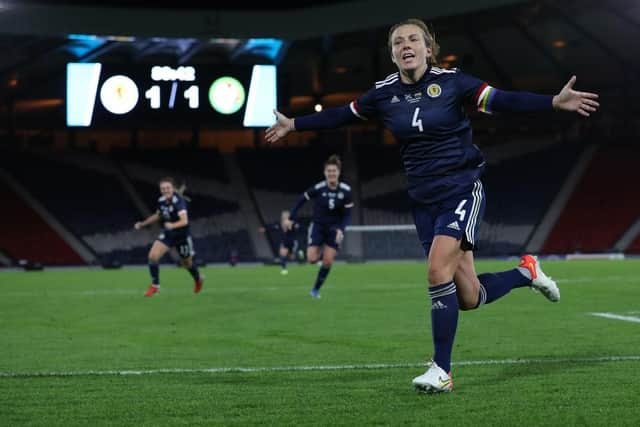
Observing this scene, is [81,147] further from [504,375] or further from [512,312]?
[504,375]

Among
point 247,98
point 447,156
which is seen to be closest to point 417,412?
point 447,156

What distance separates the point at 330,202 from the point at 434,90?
1103 centimetres

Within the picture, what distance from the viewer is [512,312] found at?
475 inches

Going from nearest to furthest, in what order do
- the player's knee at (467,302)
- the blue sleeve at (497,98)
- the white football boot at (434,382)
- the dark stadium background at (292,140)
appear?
the white football boot at (434,382) → the blue sleeve at (497,98) → the player's knee at (467,302) → the dark stadium background at (292,140)

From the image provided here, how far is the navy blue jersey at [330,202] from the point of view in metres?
17.2

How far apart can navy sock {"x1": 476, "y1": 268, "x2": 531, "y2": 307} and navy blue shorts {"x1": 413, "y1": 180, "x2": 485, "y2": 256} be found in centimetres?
65

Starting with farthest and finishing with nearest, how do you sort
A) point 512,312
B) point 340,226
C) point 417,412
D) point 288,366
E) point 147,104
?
point 147,104 → point 340,226 → point 512,312 → point 288,366 → point 417,412

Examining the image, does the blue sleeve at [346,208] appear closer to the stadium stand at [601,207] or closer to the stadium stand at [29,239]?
the stadium stand at [29,239]

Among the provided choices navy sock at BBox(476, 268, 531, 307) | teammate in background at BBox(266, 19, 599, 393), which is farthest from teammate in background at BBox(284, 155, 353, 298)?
teammate in background at BBox(266, 19, 599, 393)

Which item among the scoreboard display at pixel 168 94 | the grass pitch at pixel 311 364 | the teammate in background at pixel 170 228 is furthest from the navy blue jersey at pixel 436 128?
the scoreboard display at pixel 168 94

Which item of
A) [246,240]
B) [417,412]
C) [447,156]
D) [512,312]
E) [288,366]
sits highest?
[447,156]

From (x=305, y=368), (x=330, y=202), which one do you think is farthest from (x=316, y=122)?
(x=330, y=202)

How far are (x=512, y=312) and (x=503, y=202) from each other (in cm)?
3003

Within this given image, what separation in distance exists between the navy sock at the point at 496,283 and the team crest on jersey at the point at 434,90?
4.85ft
